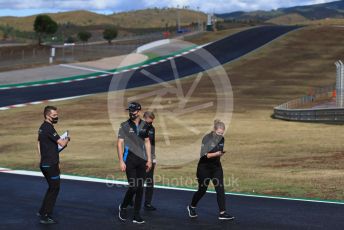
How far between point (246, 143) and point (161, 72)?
96.3 feet

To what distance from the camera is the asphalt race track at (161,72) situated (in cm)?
3903

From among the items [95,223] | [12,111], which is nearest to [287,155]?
[95,223]

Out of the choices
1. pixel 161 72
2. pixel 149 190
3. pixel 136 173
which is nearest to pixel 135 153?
pixel 136 173

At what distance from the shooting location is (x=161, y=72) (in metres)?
50.3

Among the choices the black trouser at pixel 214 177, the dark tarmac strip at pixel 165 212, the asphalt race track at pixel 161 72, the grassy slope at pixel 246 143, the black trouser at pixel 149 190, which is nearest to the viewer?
the dark tarmac strip at pixel 165 212

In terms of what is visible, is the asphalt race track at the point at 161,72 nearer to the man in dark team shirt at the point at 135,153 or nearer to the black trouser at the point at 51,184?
the black trouser at the point at 51,184

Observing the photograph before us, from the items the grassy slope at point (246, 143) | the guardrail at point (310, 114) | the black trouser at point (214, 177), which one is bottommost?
the grassy slope at point (246, 143)

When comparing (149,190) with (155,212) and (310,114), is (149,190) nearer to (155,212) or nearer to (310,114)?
(155,212)

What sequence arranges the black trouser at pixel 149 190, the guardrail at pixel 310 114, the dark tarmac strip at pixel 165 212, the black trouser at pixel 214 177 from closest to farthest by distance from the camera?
the dark tarmac strip at pixel 165 212, the black trouser at pixel 214 177, the black trouser at pixel 149 190, the guardrail at pixel 310 114

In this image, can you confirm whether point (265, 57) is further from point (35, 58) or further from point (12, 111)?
point (12, 111)

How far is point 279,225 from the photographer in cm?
950

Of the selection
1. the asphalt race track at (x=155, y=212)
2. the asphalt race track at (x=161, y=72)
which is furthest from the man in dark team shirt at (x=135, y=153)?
the asphalt race track at (x=161, y=72)

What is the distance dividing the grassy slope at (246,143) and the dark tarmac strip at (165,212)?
1.50m

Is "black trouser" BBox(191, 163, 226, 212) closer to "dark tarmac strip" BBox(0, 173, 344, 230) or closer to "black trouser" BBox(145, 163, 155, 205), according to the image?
"dark tarmac strip" BBox(0, 173, 344, 230)
